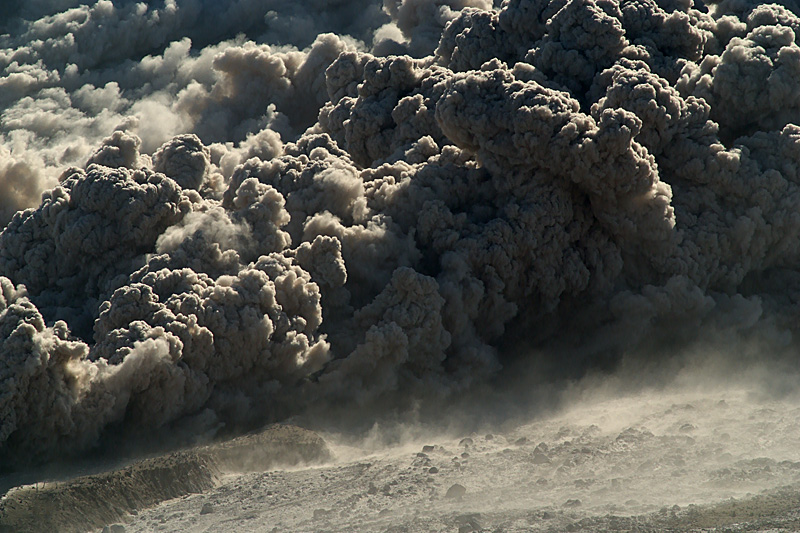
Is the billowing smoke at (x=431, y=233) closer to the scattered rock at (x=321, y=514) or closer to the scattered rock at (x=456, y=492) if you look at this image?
the scattered rock at (x=321, y=514)

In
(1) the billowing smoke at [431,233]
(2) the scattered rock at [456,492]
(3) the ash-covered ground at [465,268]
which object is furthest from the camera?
(1) the billowing smoke at [431,233]

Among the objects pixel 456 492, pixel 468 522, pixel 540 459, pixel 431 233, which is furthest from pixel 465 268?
pixel 468 522

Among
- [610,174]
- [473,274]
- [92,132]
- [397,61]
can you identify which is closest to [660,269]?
[610,174]

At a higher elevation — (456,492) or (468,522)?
(456,492)

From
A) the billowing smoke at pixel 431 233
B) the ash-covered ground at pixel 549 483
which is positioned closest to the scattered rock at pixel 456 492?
the ash-covered ground at pixel 549 483

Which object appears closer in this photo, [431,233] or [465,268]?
[465,268]

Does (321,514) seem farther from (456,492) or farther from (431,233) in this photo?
(431,233)

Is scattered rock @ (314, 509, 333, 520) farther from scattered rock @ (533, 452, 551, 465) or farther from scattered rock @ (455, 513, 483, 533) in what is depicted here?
scattered rock @ (533, 452, 551, 465)

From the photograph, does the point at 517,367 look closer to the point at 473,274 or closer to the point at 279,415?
the point at 473,274
